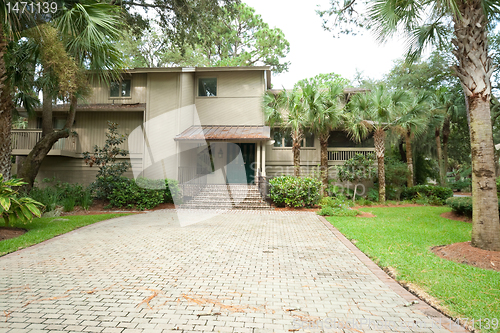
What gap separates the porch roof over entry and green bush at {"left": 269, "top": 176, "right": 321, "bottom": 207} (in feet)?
8.88

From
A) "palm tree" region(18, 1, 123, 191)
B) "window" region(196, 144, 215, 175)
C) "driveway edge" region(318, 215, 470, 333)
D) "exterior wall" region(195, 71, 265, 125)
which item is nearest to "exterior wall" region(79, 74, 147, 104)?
"exterior wall" region(195, 71, 265, 125)

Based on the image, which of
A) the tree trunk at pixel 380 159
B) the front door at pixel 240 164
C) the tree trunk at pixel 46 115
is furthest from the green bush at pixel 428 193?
the tree trunk at pixel 46 115

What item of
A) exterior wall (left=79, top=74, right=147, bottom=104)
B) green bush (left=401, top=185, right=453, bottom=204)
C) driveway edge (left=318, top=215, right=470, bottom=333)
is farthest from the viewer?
exterior wall (left=79, top=74, right=147, bottom=104)

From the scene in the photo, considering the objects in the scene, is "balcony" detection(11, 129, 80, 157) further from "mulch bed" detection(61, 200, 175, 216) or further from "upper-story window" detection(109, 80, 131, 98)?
"upper-story window" detection(109, 80, 131, 98)

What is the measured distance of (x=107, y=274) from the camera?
4.48 meters

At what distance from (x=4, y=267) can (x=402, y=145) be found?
24627mm

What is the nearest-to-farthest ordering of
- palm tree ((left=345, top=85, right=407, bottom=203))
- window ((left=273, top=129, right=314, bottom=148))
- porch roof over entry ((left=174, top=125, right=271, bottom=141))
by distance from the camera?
palm tree ((left=345, top=85, right=407, bottom=203)) → porch roof over entry ((left=174, top=125, right=271, bottom=141)) → window ((left=273, top=129, right=314, bottom=148))

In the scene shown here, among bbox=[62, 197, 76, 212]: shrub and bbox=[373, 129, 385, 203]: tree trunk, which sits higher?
bbox=[373, 129, 385, 203]: tree trunk

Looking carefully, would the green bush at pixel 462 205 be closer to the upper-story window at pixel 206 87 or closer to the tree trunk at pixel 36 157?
the upper-story window at pixel 206 87

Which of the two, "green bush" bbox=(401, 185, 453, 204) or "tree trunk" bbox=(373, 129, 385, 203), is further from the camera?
"green bush" bbox=(401, 185, 453, 204)

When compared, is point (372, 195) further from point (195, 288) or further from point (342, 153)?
point (195, 288)

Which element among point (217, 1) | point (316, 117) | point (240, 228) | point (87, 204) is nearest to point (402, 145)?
point (316, 117)

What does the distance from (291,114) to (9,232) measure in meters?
12.0

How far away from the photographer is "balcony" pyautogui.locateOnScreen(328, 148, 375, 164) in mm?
17703
